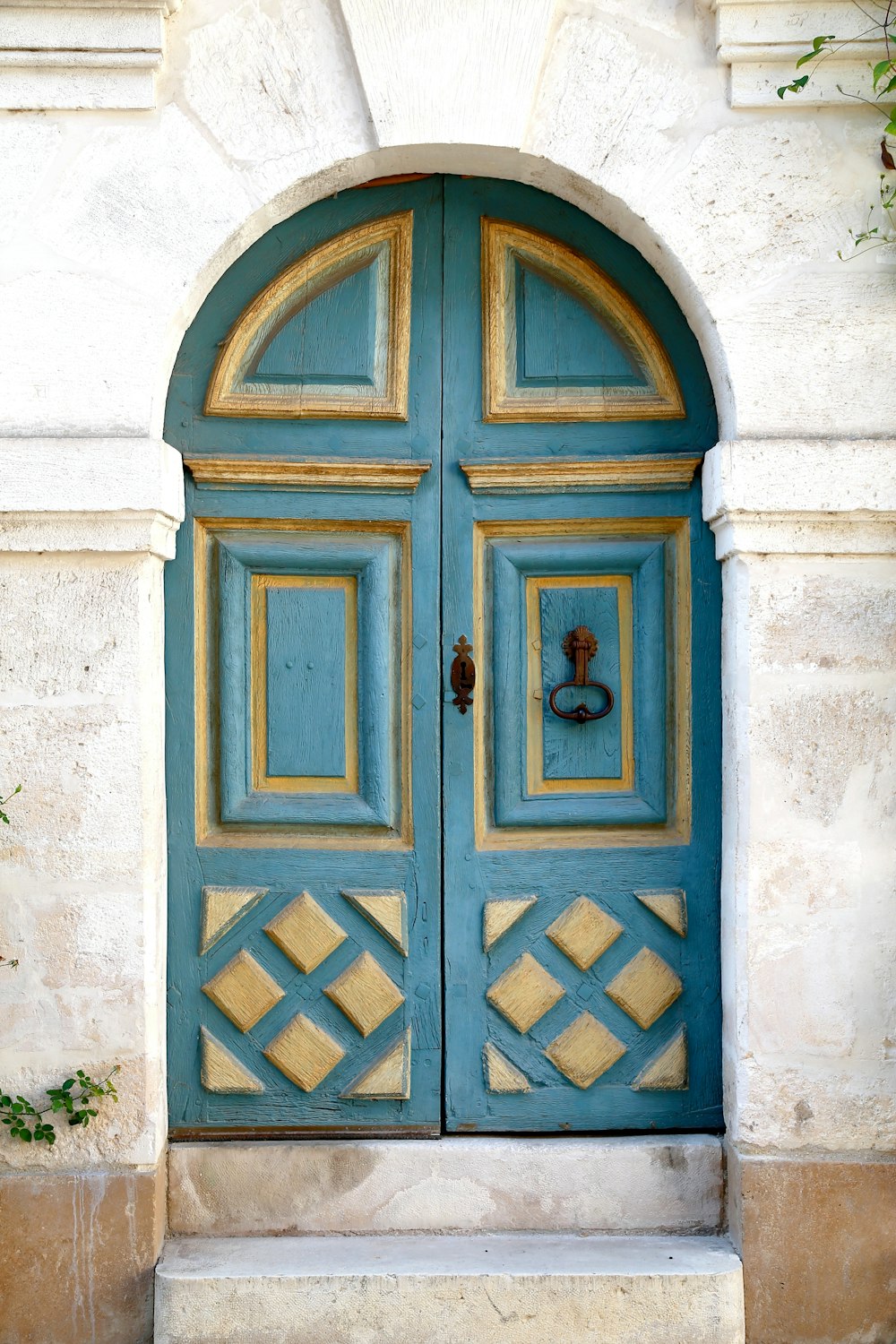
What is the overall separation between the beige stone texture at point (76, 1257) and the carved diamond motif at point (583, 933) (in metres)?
1.13

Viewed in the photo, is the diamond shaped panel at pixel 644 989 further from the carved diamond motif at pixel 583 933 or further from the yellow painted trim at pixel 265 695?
the yellow painted trim at pixel 265 695

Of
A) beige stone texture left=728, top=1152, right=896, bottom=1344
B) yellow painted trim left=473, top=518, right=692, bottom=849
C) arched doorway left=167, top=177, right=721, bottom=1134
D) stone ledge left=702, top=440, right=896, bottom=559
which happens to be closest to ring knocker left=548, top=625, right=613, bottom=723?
arched doorway left=167, top=177, right=721, bottom=1134

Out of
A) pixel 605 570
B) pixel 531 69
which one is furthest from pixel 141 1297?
pixel 531 69

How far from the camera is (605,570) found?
282 centimetres

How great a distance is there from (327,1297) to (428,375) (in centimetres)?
218

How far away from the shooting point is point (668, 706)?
9.30 ft

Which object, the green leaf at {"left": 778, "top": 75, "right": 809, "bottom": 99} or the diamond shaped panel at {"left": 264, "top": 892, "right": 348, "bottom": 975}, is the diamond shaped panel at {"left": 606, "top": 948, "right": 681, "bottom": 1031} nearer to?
the diamond shaped panel at {"left": 264, "top": 892, "right": 348, "bottom": 975}

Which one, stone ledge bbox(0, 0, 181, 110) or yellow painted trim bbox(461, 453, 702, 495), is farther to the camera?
yellow painted trim bbox(461, 453, 702, 495)

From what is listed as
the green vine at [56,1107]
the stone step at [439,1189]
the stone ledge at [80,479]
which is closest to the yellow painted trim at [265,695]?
the stone ledge at [80,479]

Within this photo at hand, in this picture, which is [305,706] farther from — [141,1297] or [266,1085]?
[141,1297]

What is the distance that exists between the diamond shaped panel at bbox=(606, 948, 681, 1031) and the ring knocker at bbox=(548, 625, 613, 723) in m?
0.61

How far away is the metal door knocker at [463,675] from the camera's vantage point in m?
2.78

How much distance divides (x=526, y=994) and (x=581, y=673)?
812 millimetres

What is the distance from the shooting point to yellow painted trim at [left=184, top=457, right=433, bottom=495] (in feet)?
9.05
